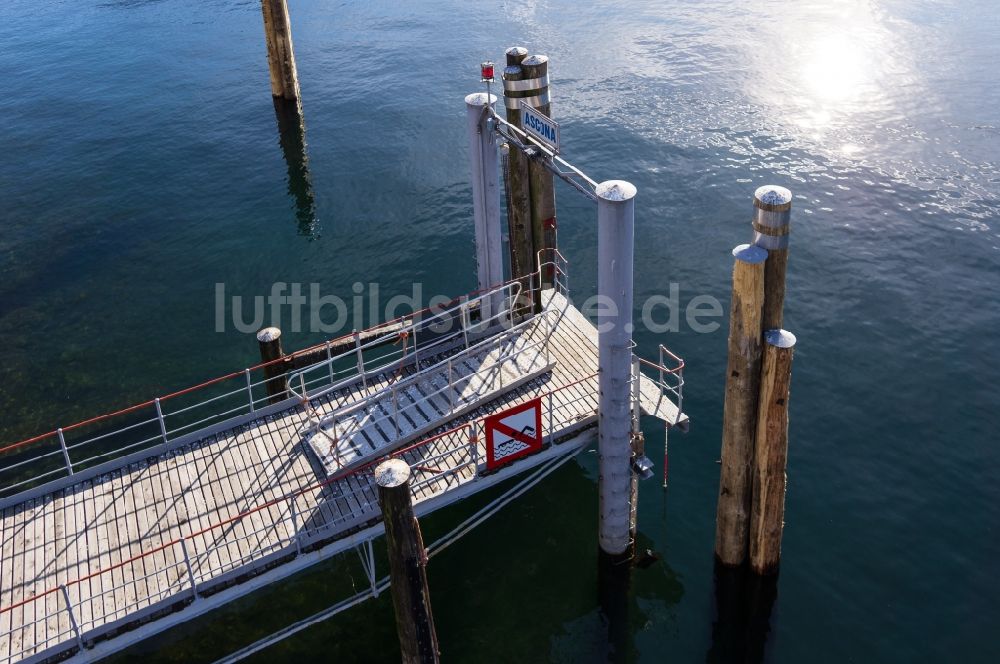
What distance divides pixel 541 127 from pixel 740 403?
636cm

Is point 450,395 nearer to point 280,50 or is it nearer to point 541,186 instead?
point 541,186

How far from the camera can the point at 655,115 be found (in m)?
39.6

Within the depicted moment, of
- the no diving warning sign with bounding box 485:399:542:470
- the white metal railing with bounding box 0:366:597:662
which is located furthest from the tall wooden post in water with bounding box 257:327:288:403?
the no diving warning sign with bounding box 485:399:542:470

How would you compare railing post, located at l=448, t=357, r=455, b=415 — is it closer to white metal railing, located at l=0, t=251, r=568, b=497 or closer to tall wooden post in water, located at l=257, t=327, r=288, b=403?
white metal railing, located at l=0, t=251, r=568, b=497

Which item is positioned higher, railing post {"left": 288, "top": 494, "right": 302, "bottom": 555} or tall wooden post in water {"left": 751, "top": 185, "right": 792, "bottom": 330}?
tall wooden post in water {"left": 751, "top": 185, "right": 792, "bottom": 330}

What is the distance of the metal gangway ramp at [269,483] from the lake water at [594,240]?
3.27m

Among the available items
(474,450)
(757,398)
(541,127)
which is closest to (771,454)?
(757,398)

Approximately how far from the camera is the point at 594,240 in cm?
3067

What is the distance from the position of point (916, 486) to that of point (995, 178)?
60.4ft

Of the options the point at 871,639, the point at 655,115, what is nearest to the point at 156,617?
the point at 871,639

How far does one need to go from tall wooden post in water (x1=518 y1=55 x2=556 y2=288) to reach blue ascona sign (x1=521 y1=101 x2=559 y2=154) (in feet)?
2.27

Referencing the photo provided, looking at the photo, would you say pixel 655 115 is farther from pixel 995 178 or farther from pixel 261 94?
pixel 261 94

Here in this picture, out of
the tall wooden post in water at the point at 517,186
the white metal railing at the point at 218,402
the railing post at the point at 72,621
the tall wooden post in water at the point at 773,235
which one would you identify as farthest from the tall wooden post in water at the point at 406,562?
the tall wooden post in water at the point at 517,186

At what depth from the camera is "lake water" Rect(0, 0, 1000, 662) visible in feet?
57.5
